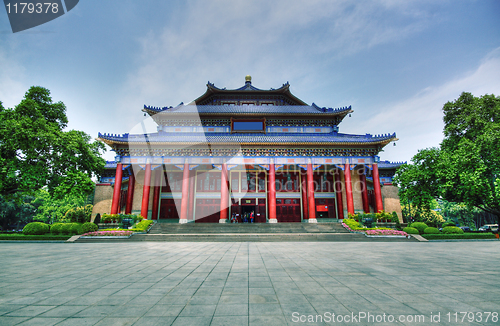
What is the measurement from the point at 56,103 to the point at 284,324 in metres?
25.3

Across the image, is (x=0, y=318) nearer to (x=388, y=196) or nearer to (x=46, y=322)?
(x=46, y=322)

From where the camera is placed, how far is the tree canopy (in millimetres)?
18078

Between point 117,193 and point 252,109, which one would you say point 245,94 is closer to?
point 252,109

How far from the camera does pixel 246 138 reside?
2514 cm

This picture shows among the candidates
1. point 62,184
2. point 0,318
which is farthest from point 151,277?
point 62,184

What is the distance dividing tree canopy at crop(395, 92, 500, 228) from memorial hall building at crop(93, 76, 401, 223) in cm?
375

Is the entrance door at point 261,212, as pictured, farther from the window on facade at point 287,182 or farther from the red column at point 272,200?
the red column at point 272,200

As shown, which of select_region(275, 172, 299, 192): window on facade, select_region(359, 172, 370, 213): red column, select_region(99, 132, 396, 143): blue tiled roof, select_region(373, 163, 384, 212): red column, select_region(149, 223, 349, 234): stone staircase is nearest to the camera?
select_region(149, 223, 349, 234): stone staircase

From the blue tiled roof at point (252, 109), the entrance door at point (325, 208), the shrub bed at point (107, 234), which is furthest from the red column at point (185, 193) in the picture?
the entrance door at point (325, 208)

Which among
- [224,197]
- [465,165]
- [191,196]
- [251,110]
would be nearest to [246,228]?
[224,197]

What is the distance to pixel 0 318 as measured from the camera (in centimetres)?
316

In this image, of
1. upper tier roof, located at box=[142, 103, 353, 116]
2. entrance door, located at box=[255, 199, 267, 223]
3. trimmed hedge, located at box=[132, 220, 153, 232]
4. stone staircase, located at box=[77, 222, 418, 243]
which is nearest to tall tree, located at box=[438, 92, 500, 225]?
stone staircase, located at box=[77, 222, 418, 243]

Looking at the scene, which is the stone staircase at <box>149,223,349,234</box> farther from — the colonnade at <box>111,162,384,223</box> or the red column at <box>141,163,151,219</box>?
the red column at <box>141,163,151,219</box>

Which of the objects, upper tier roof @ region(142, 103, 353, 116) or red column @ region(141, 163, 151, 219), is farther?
upper tier roof @ region(142, 103, 353, 116)
